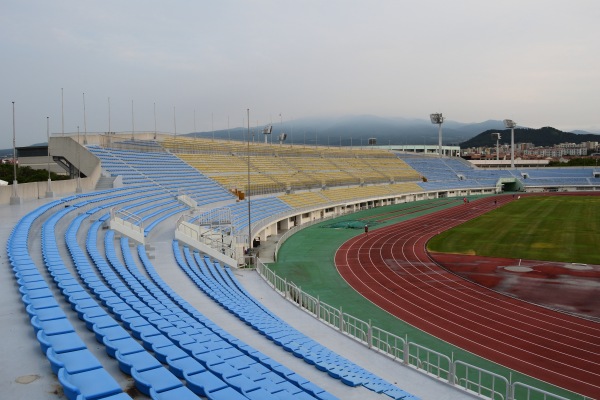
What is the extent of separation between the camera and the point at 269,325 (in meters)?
11.9

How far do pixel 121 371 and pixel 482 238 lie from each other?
33896 mm

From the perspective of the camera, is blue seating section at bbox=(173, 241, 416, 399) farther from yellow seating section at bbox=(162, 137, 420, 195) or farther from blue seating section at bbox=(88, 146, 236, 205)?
blue seating section at bbox=(88, 146, 236, 205)

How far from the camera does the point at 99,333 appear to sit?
6637mm

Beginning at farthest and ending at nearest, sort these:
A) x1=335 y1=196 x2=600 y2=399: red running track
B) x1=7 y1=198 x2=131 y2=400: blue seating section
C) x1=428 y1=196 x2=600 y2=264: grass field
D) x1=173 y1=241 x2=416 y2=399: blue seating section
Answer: x1=428 y1=196 x2=600 y2=264: grass field
x1=335 y1=196 x2=600 y2=399: red running track
x1=173 y1=241 x2=416 y2=399: blue seating section
x1=7 y1=198 x2=131 y2=400: blue seating section

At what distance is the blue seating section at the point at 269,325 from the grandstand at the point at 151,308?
2.2 inches

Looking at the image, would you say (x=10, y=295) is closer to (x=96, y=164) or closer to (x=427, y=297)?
(x=427, y=297)

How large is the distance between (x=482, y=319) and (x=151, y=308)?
1289 cm

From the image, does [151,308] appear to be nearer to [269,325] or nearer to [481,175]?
[269,325]

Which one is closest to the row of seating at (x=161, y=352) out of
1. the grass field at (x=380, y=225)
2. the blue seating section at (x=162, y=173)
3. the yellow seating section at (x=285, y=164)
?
the grass field at (x=380, y=225)

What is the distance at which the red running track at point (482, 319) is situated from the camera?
43.5 feet

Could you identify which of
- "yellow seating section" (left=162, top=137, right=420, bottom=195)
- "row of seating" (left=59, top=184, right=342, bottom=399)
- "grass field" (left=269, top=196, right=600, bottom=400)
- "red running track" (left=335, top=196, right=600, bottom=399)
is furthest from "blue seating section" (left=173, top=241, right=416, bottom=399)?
Answer: "yellow seating section" (left=162, top=137, right=420, bottom=195)

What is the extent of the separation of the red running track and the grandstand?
486 centimetres

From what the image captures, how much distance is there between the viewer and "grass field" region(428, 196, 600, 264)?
2922 cm

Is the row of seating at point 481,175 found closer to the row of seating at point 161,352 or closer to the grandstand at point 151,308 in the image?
the grandstand at point 151,308
